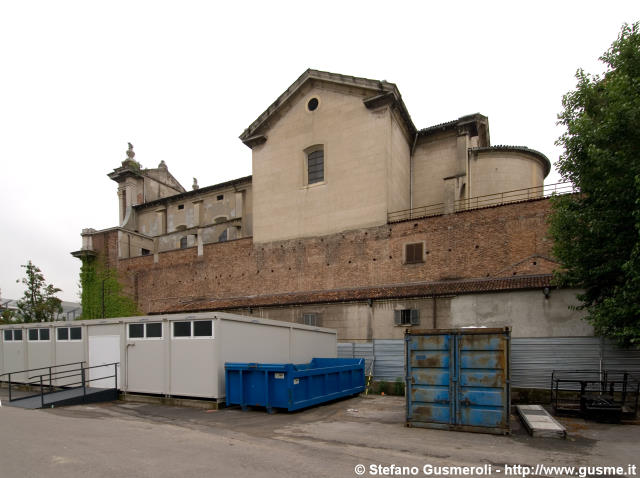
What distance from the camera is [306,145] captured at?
27.6m

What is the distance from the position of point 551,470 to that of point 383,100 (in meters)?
21.2

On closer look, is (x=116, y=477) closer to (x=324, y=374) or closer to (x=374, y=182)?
(x=324, y=374)

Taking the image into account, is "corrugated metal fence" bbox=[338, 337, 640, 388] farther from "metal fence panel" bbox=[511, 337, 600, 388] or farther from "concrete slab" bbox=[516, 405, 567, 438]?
"concrete slab" bbox=[516, 405, 567, 438]

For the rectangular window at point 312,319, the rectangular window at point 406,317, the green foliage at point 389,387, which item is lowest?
the green foliage at point 389,387

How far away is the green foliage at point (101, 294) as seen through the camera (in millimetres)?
32812

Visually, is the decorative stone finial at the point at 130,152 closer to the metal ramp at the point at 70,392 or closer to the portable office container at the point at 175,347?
the portable office container at the point at 175,347

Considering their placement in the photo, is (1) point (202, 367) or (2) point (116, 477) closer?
(2) point (116, 477)

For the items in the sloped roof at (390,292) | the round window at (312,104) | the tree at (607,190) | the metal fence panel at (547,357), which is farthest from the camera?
the round window at (312,104)

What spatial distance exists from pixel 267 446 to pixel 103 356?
10.1 metres

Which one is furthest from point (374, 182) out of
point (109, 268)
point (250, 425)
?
point (109, 268)

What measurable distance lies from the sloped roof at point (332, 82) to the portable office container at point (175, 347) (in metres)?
14.1

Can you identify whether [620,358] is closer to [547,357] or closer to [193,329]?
[547,357]

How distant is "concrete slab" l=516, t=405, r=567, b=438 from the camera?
375 inches

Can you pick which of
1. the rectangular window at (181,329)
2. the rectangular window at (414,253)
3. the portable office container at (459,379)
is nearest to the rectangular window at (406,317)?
the rectangular window at (414,253)
